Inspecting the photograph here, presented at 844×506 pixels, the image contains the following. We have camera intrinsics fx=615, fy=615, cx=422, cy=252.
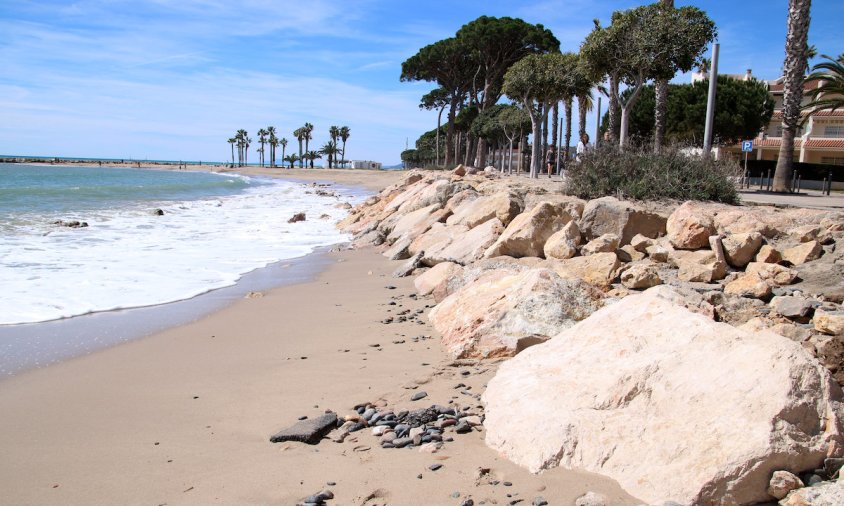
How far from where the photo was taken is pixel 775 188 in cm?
1878

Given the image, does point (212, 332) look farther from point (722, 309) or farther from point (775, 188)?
point (775, 188)

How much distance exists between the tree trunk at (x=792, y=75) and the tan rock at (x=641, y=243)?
45.3ft

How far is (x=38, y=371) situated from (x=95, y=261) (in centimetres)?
584

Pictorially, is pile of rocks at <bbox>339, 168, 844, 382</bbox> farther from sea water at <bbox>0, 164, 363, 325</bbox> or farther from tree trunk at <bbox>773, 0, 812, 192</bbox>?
tree trunk at <bbox>773, 0, 812, 192</bbox>

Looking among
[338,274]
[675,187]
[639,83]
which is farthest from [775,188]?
[338,274]

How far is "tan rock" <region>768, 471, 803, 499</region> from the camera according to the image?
2492mm

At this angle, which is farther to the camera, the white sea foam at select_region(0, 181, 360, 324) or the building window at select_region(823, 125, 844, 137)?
the building window at select_region(823, 125, 844, 137)

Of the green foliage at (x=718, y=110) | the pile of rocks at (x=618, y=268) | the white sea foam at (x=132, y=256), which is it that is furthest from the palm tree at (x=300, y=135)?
the pile of rocks at (x=618, y=268)

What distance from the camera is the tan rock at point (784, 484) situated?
2.49 metres

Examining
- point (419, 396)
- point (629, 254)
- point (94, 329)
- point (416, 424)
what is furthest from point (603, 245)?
point (94, 329)

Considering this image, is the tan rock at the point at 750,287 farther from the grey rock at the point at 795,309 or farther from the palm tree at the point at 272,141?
the palm tree at the point at 272,141

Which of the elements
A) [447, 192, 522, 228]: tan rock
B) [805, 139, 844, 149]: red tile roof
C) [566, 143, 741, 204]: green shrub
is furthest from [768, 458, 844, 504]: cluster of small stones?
[805, 139, 844, 149]: red tile roof

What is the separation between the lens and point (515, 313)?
4.73 meters

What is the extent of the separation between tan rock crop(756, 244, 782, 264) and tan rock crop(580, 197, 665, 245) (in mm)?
1608
